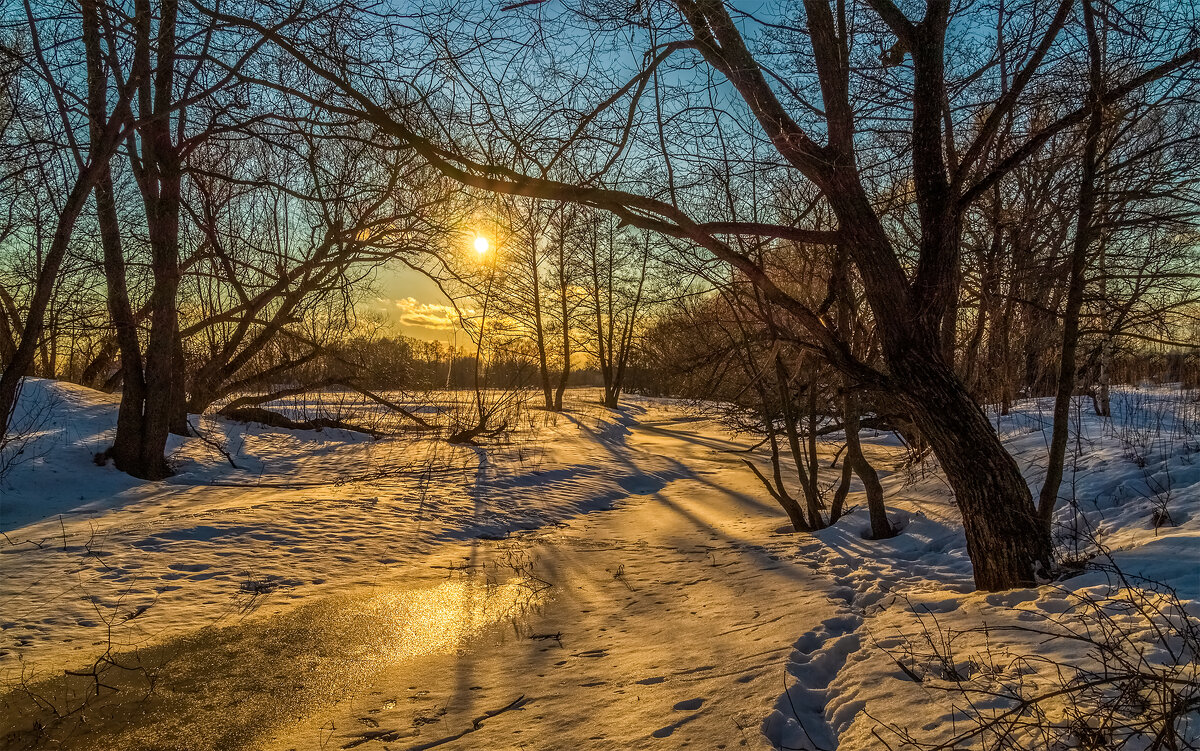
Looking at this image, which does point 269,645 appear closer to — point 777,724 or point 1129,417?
point 777,724

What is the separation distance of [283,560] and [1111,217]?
24.1ft

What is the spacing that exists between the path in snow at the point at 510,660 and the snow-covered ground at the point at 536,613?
0.02m

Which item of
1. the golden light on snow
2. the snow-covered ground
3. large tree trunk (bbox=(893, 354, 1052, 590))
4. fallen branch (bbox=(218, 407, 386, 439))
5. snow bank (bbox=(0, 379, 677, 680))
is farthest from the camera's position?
fallen branch (bbox=(218, 407, 386, 439))

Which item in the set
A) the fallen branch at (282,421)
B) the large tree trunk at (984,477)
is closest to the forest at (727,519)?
the large tree trunk at (984,477)

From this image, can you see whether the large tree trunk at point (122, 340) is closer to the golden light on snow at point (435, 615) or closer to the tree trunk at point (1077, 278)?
the golden light on snow at point (435, 615)

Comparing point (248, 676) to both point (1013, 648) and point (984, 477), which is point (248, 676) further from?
point (984, 477)

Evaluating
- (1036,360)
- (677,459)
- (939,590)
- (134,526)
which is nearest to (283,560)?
(134,526)

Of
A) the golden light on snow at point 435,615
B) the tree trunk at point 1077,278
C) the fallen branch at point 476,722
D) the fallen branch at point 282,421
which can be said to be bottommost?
the golden light on snow at point 435,615

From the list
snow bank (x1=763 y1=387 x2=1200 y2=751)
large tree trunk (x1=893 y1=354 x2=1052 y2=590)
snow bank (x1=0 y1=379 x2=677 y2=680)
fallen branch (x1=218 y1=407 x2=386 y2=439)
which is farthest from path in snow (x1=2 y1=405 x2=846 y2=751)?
fallen branch (x1=218 y1=407 x2=386 y2=439)

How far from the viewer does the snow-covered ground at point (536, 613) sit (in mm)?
2850

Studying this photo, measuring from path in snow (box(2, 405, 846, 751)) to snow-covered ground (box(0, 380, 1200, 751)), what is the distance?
2 centimetres

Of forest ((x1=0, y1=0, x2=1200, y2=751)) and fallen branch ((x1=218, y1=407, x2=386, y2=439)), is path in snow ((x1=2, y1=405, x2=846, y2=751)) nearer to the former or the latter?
forest ((x1=0, y1=0, x2=1200, y2=751))

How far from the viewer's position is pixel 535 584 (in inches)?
224

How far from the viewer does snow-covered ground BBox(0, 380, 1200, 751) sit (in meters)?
2.85
